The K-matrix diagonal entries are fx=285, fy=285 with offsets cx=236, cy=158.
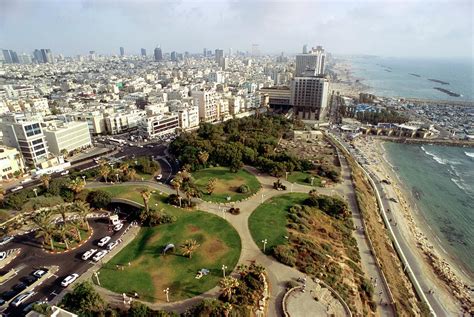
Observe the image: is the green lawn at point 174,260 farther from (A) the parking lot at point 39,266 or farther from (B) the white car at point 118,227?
(A) the parking lot at point 39,266

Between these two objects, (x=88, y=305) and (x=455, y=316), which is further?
(x=455, y=316)

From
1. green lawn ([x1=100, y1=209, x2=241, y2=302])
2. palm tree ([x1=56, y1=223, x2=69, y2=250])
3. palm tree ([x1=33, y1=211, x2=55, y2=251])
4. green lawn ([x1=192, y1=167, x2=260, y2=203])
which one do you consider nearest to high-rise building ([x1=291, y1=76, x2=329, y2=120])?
green lawn ([x1=192, y1=167, x2=260, y2=203])

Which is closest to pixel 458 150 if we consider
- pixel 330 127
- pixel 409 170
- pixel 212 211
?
pixel 409 170

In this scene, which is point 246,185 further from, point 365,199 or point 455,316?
point 455,316

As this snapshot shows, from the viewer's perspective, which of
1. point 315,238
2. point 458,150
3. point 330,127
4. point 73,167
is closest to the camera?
point 315,238

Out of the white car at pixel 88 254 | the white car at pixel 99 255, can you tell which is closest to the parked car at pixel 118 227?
the white car at pixel 88 254
